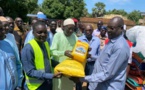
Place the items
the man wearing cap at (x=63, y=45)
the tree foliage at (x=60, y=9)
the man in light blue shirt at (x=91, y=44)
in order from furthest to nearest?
the tree foliage at (x=60, y=9) → the man in light blue shirt at (x=91, y=44) → the man wearing cap at (x=63, y=45)

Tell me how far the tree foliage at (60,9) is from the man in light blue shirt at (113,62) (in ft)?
105

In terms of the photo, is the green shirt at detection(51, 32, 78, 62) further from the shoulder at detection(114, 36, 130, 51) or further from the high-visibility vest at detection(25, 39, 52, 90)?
the shoulder at detection(114, 36, 130, 51)

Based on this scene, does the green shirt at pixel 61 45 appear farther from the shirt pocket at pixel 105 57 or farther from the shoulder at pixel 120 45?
the shoulder at pixel 120 45

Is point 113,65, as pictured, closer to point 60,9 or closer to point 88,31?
point 88,31

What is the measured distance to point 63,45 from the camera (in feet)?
12.6

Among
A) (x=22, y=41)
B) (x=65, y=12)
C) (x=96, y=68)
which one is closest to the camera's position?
(x=96, y=68)

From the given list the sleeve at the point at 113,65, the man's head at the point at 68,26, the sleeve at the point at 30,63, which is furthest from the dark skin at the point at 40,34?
the man's head at the point at 68,26

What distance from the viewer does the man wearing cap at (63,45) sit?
11.6ft

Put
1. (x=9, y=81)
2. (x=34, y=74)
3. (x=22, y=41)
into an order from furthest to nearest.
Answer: (x=22, y=41), (x=34, y=74), (x=9, y=81)

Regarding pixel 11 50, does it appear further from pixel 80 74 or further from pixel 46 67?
pixel 80 74

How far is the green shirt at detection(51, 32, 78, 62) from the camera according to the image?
12.1ft

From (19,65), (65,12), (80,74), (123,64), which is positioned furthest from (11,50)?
(65,12)

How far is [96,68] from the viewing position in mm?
2938

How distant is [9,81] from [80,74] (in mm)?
874
